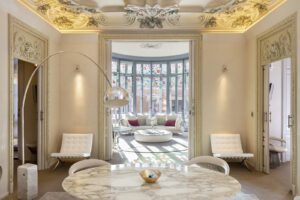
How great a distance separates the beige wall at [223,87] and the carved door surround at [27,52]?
359 centimetres

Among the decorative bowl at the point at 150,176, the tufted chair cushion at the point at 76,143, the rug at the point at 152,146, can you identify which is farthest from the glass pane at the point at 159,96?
the decorative bowl at the point at 150,176

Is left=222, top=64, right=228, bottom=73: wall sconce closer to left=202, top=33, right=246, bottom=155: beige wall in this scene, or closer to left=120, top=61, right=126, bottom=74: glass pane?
left=202, top=33, right=246, bottom=155: beige wall

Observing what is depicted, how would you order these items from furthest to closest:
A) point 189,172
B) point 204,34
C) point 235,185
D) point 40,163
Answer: point 204,34 < point 40,163 < point 189,172 < point 235,185

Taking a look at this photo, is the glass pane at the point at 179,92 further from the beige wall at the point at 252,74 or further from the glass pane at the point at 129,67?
the beige wall at the point at 252,74

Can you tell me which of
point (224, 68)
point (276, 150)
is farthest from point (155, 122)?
point (276, 150)

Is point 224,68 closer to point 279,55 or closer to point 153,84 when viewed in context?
point 279,55

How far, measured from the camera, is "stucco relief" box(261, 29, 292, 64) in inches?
172

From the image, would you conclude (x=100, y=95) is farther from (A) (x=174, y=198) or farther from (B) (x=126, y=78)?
(B) (x=126, y=78)

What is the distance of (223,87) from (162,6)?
241cm

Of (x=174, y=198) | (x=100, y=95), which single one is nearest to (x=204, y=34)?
(x=100, y=95)

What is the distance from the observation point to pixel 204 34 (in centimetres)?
608

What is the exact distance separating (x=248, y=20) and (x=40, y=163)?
215 inches

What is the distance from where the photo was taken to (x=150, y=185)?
6.81ft

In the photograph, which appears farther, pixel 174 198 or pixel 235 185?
pixel 235 185
